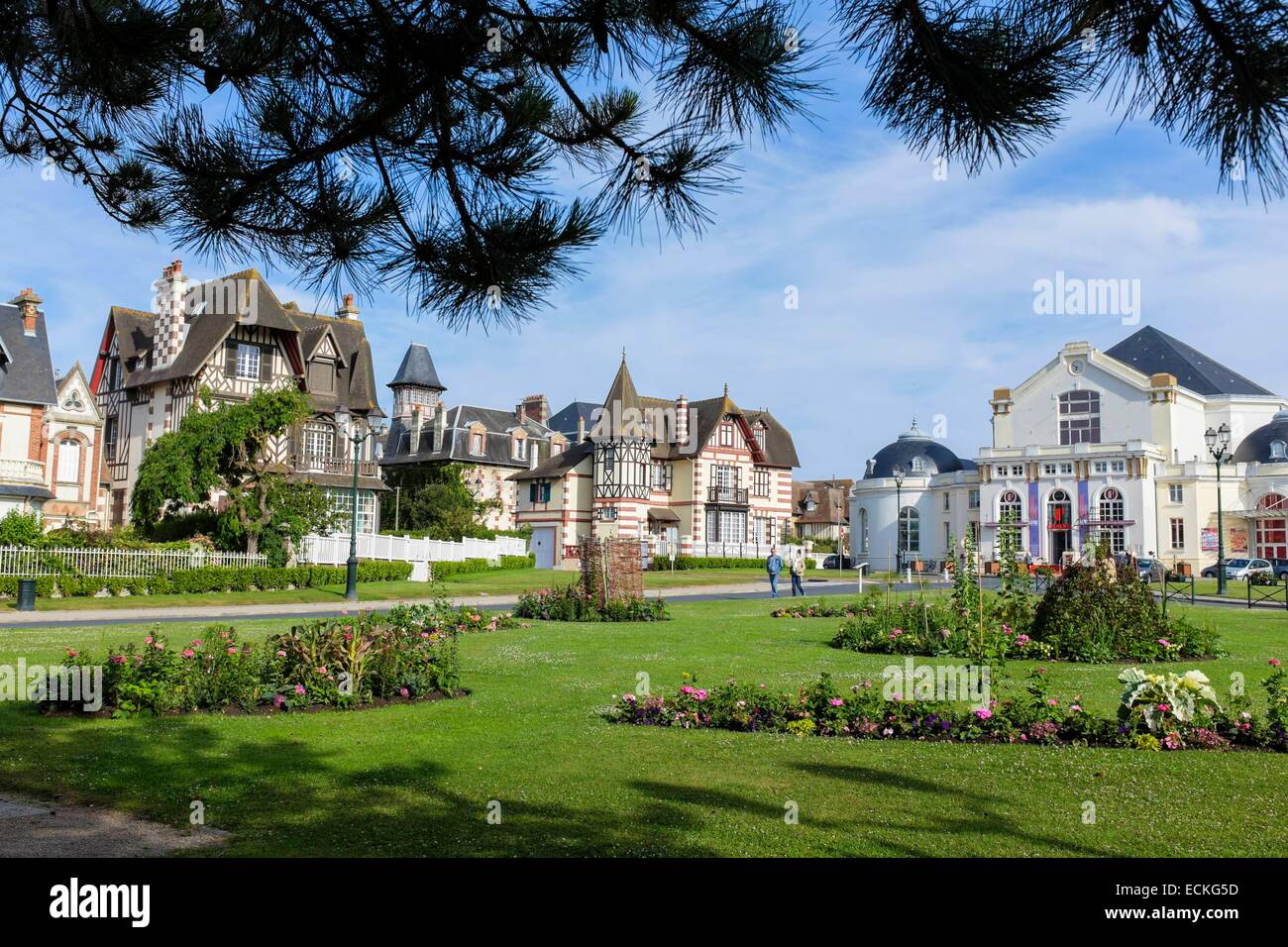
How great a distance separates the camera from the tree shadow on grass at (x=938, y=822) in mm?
5442

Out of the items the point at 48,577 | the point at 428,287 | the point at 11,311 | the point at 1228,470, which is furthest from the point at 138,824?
the point at 1228,470

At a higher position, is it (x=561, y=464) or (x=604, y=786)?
(x=561, y=464)

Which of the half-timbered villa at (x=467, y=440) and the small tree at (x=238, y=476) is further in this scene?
the half-timbered villa at (x=467, y=440)

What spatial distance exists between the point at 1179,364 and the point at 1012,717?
220ft

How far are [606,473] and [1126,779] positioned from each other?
50213 mm

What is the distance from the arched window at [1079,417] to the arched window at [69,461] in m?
53.1

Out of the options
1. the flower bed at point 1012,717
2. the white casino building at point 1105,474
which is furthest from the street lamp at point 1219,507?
the flower bed at point 1012,717

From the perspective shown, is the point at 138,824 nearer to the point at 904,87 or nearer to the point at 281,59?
the point at 281,59

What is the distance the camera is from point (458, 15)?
5066mm

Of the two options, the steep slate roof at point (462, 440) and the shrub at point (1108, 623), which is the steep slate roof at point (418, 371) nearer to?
the steep slate roof at point (462, 440)

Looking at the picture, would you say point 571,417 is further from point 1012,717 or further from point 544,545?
point 1012,717

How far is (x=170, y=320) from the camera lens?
41.2 metres

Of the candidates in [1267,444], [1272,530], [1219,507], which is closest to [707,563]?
[1219,507]

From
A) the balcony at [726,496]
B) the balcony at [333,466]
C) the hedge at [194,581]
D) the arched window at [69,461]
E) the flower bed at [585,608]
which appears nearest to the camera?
the flower bed at [585,608]
